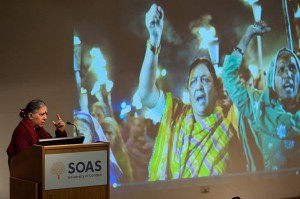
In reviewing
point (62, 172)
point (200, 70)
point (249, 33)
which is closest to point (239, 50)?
point (249, 33)

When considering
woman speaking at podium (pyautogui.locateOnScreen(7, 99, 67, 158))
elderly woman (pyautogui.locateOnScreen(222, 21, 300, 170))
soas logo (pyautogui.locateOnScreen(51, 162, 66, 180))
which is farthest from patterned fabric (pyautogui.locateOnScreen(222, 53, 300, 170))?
soas logo (pyautogui.locateOnScreen(51, 162, 66, 180))

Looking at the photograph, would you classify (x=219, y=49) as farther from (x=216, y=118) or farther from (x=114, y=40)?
(x=114, y=40)

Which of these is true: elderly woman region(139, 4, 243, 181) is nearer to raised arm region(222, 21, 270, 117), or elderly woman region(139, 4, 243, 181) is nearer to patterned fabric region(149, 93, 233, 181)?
patterned fabric region(149, 93, 233, 181)

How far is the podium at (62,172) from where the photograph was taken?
3.80 metres

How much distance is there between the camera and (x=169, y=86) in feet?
19.9

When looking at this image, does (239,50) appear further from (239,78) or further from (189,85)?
(189,85)

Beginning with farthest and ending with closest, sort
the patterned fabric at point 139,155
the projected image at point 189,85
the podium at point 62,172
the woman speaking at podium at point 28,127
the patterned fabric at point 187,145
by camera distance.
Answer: the patterned fabric at point 187,145 → the patterned fabric at point 139,155 → the projected image at point 189,85 → the woman speaking at podium at point 28,127 → the podium at point 62,172

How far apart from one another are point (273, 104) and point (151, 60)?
1675mm

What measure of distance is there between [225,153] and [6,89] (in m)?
2.48

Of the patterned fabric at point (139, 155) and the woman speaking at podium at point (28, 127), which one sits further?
the patterned fabric at point (139, 155)

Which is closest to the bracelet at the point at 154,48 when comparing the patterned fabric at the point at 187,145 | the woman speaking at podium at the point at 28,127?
the patterned fabric at the point at 187,145

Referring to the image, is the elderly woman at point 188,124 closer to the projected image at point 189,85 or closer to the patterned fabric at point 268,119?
the projected image at point 189,85

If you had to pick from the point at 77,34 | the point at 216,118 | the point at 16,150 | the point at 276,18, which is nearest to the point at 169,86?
the point at 216,118

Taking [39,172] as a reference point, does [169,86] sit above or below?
above
